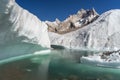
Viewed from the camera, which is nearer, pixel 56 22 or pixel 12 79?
pixel 12 79

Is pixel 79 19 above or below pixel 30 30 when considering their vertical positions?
above

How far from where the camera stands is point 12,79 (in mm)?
17109

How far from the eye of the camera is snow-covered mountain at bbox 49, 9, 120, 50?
74.7 m

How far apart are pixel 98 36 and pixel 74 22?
55.4 meters

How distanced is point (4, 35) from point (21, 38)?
4764 millimetres

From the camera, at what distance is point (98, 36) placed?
79500mm

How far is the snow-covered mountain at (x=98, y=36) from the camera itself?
245 feet

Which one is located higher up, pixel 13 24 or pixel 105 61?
pixel 13 24

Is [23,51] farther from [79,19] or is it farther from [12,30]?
[79,19]

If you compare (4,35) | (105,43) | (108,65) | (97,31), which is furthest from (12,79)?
(97,31)

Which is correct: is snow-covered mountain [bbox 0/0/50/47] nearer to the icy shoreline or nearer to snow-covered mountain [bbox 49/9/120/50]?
the icy shoreline

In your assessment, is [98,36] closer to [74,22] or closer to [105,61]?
[105,61]

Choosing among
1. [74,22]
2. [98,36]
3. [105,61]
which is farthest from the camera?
[74,22]

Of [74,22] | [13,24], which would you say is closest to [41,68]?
[13,24]
